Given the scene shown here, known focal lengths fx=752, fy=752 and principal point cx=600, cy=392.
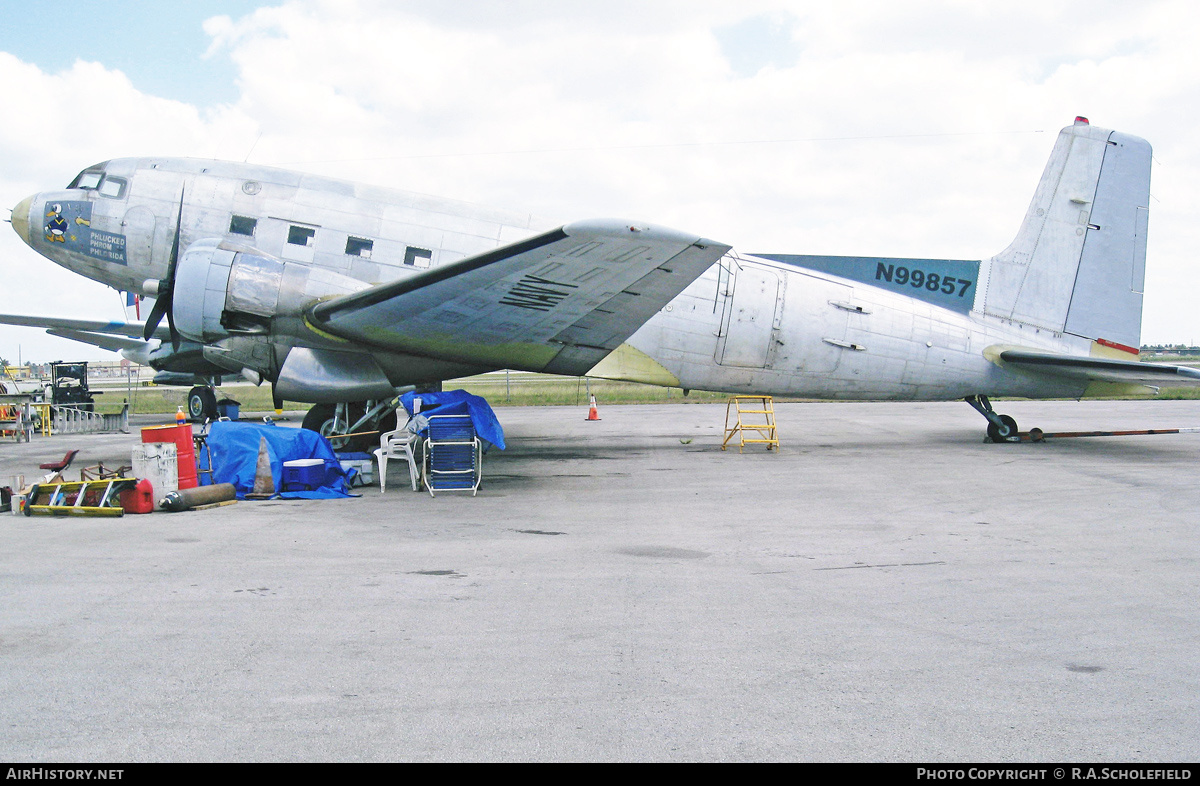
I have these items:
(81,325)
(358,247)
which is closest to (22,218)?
(358,247)

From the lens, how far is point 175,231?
10.9 metres

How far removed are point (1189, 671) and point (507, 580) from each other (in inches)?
148

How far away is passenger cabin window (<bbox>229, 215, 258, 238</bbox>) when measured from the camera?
11.0 metres

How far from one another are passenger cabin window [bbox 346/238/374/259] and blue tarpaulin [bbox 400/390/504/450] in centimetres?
292

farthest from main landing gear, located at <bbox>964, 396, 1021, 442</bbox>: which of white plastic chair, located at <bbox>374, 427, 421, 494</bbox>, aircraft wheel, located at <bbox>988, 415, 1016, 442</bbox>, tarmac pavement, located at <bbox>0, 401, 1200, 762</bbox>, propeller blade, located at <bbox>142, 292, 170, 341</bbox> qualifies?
propeller blade, located at <bbox>142, 292, 170, 341</bbox>

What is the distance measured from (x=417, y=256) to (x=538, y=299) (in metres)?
2.87

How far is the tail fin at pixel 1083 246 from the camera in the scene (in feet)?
42.6

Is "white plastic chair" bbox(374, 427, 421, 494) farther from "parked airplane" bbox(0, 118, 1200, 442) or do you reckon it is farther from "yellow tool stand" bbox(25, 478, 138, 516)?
"yellow tool stand" bbox(25, 478, 138, 516)

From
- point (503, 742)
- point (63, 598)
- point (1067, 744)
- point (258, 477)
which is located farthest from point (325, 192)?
point (1067, 744)

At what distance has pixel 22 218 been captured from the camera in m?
11.6

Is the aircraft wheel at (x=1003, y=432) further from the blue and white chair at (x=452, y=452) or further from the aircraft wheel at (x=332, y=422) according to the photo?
the aircraft wheel at (x=332, y=422)

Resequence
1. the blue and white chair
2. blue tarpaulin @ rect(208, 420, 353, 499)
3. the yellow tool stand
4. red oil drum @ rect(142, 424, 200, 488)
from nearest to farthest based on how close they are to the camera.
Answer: the yellow tool stand
red oil drum @ rect(142, 424, 200, 488)
blue tarpaulin @ rect(208, 420, 353, 499)
the blue and white chair

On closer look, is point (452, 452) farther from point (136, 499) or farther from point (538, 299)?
point (136, 499)

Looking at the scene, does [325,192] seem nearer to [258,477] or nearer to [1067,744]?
[258,477]
